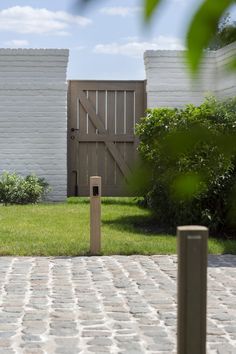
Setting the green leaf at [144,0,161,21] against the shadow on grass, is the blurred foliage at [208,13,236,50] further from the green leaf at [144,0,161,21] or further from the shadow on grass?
the shadow on grass

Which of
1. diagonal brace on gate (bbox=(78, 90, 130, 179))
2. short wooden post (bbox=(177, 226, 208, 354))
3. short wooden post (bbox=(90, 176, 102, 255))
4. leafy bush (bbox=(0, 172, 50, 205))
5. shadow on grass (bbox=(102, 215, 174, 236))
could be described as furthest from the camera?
diagonal brace on gate (bbox=(78, 90, 130, 179))

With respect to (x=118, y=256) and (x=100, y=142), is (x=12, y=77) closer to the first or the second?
(x=100, y=142)

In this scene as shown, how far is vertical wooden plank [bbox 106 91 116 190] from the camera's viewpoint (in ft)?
46.0

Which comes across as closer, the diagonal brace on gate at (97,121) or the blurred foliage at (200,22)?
the blurred foliage at (200,22)

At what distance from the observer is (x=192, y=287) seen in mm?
2812

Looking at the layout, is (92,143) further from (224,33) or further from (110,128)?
(224,33)

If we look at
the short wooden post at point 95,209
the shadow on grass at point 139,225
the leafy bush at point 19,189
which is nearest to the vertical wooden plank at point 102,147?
the leafy bush at point 19,189

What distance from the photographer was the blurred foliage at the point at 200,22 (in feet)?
2.08

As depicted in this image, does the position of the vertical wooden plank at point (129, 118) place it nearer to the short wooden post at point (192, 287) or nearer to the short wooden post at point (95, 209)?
the short wooden post at point (95, 209)

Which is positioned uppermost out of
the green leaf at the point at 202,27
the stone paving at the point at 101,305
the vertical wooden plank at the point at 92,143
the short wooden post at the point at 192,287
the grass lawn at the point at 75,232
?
the vertical wooden plank at the point at 92,143

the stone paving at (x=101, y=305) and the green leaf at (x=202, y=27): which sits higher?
the green leaf at (x=202, y=27)

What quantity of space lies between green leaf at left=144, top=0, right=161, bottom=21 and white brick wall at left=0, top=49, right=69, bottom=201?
12967mm

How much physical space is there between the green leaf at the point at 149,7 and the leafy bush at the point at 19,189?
40.8ft

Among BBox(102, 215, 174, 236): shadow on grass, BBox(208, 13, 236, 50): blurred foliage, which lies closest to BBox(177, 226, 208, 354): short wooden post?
BBox(208, 13, 236, 50): blurred foliage
